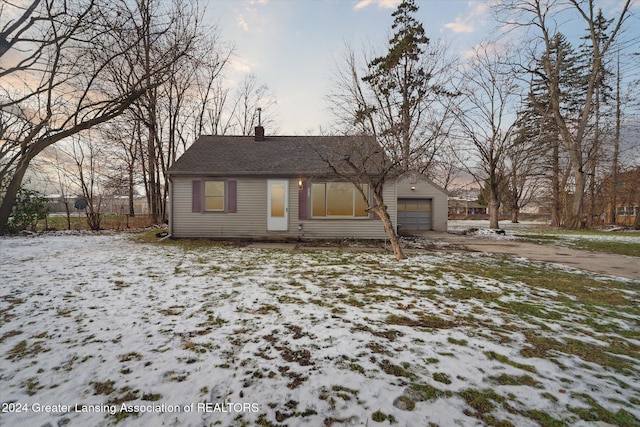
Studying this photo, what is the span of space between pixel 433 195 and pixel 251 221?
11.0 metres

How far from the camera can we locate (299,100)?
1280 cm

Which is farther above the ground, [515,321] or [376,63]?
[376,63]

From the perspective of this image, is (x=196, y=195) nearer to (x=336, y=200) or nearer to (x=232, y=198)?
(x=232, y=198)

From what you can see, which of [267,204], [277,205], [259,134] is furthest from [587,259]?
[259,134]

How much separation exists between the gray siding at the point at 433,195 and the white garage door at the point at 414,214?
0.27 meters

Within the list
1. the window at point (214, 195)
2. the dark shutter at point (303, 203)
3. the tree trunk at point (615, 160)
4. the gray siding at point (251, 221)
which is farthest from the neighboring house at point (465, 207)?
the window at point (214, 195)

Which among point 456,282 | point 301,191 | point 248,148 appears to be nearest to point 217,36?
point 248,148

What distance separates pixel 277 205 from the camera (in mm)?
9836

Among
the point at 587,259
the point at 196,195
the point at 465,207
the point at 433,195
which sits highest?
the point at 433,195

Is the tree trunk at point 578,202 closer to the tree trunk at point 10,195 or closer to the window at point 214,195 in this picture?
the window at point 214,195

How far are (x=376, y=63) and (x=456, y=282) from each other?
14846 millimetres

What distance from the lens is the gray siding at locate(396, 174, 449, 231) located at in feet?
50.5

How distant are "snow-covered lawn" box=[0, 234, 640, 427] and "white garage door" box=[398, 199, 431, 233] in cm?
1081

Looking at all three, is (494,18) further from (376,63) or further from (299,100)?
(299,100)
